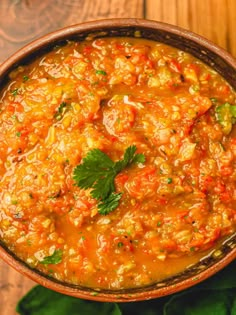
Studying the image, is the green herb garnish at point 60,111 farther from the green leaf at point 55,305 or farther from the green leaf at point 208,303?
the green leaf at point 208,303

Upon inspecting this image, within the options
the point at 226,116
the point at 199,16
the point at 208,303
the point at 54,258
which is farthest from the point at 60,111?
A: the point at 208,303

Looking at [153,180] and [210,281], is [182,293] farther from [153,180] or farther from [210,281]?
[153,180]

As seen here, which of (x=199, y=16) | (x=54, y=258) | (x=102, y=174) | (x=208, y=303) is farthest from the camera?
(x=199, y=16)

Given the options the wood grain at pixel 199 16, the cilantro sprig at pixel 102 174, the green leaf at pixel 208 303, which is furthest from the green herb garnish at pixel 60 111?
the green leaf at pixel 208 303

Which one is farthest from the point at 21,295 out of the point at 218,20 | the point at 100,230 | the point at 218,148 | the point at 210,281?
the point at 218,20

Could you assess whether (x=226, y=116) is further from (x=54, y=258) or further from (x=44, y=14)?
(x=44, y=14)

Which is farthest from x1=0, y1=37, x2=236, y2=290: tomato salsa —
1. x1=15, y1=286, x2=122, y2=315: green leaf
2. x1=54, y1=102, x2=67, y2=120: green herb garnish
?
x1=15, y1=286, x2=122, y2=315: green leaf
